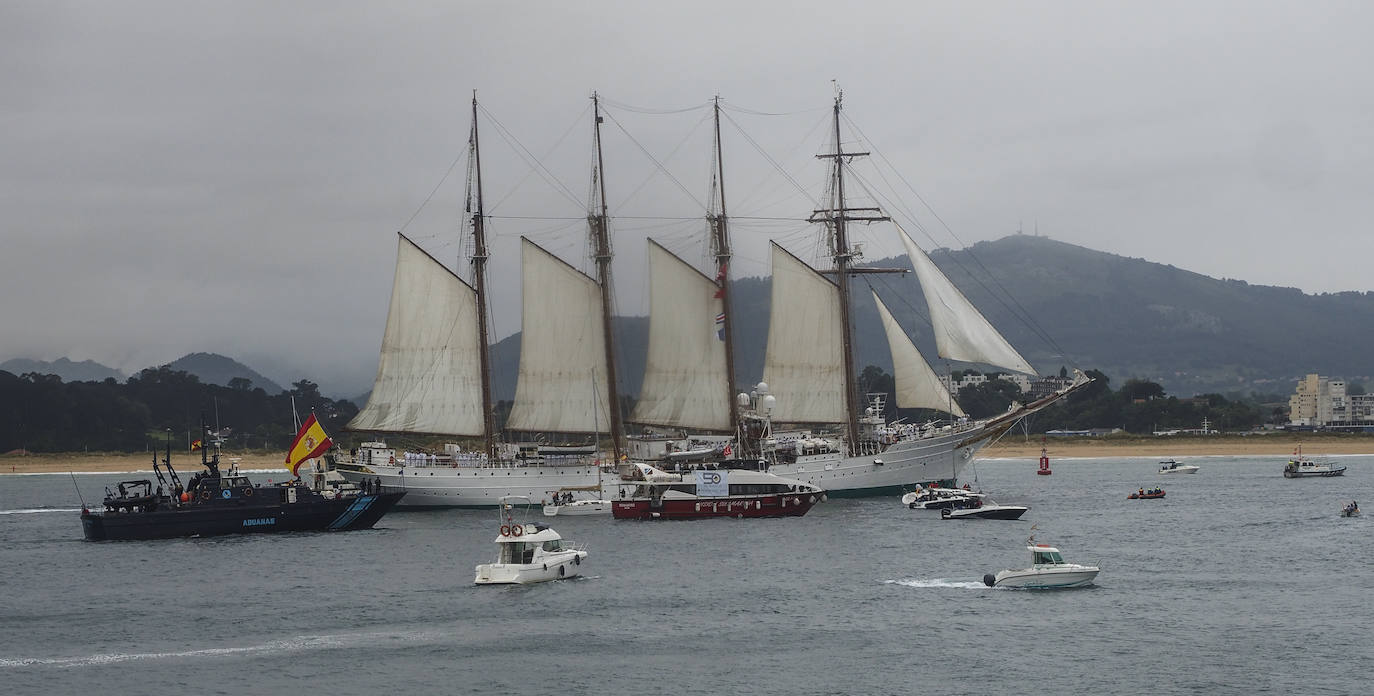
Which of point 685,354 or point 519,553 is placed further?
point 685,354

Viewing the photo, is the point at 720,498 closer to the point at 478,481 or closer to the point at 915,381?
the point at 478,481

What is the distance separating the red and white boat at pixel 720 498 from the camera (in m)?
93.2

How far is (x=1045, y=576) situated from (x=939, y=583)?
4.45 m

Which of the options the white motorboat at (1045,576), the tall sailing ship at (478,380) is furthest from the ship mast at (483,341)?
the white motorboat at (1045,576)

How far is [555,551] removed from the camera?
65.7 m

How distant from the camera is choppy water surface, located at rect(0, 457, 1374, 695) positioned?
4612cm

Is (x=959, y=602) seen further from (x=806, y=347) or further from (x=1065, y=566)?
(x=806, y=347)

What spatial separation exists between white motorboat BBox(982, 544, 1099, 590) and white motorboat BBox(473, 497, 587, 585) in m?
17.8

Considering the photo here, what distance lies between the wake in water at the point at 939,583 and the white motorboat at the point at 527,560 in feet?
45.2

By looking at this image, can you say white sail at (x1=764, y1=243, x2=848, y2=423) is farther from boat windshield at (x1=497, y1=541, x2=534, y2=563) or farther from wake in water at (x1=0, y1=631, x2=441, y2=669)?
wake in water at (x1=0, y1=631, x2=441, y2=669)

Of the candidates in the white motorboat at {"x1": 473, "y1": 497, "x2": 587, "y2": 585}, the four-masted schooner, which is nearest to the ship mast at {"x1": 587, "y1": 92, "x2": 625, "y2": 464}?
the four-masted schooner

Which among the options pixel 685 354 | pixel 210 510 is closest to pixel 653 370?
pixel 685 354

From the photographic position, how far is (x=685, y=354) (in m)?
112

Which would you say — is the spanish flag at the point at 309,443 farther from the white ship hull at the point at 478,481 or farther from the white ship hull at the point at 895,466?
the white ship hull at the point at 895,466
